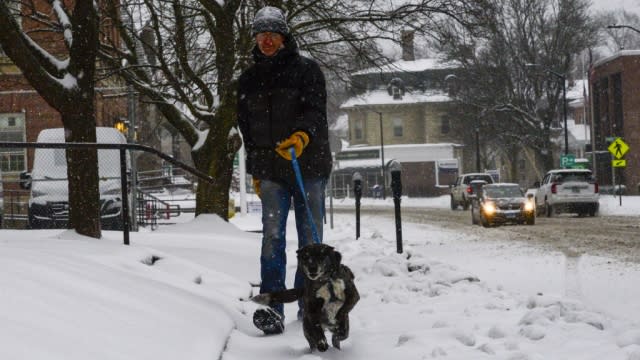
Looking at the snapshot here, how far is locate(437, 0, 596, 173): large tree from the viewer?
41062 millimetres

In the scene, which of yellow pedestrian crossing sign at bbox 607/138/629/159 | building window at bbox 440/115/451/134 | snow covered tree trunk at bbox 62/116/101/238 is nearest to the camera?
snow covered tree trunk at bbox 62/116/101/238

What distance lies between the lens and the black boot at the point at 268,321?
4.97m

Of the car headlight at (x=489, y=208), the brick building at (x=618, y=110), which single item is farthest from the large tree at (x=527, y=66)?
the car headlight at (x=489, y=208)

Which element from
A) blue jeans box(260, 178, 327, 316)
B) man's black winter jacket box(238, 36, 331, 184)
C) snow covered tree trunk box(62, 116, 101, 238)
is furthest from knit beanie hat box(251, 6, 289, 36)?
snow covered tree trunk box(62, 116, 101, 238)

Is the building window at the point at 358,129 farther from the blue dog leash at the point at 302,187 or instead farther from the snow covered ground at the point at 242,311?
the blue dog leash at the point at 302,187

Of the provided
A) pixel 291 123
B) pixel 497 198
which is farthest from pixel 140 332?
pixel 497 198

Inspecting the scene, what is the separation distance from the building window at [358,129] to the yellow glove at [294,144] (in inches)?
2705

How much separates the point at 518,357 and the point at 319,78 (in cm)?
232

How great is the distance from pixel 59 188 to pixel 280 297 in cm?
1132

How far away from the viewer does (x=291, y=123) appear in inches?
202

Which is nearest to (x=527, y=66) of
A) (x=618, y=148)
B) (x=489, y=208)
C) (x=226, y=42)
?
(x=618, y=148)

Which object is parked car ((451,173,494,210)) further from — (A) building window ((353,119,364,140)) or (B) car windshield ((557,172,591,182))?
(A) building window ((353,119,364,140))

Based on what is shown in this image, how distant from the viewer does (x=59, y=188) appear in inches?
590

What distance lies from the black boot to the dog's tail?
11 cm
